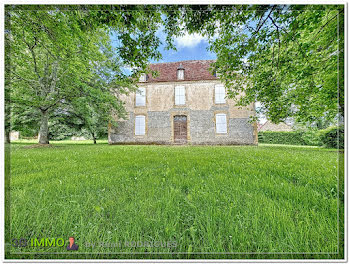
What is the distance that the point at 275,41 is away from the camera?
188 cm

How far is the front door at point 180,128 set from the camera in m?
10.6

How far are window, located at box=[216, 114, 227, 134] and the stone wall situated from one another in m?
0.26

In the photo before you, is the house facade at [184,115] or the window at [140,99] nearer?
the house facade at [184,115]

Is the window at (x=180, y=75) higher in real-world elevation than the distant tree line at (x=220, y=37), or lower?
higher

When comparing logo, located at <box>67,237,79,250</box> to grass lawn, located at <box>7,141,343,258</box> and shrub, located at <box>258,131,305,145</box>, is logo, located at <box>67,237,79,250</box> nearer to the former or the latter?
grass lawn, located at <box>7,141,343,258</box>

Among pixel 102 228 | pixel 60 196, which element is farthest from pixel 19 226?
pixel 102 228

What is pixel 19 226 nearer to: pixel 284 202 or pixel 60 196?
pixel 60 196

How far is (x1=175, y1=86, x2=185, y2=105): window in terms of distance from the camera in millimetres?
10305

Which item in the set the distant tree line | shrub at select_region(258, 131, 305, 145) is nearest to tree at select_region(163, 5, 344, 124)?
the distant tree line

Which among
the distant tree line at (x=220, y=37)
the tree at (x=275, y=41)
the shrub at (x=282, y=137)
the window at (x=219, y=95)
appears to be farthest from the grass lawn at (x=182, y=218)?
the shrub at (x=282, y=137)

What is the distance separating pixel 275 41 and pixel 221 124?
345 inches

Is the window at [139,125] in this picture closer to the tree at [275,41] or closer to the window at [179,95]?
the window at [179,95]

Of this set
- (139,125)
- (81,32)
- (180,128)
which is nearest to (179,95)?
(180,128)

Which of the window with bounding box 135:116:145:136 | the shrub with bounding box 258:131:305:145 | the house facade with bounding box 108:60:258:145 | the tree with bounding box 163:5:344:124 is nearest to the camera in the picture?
the tree with bounding box 163:5:344:124
